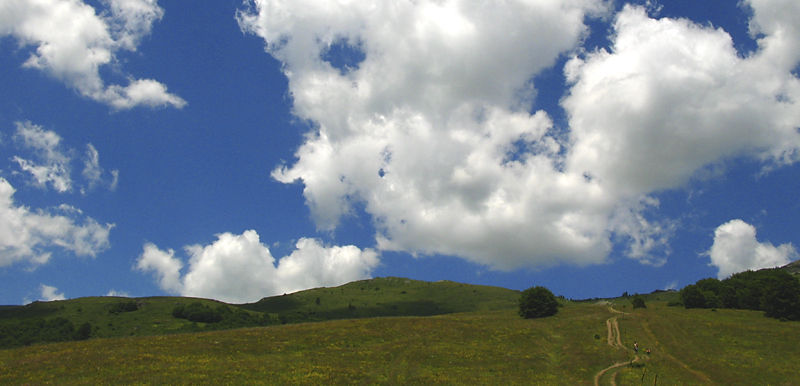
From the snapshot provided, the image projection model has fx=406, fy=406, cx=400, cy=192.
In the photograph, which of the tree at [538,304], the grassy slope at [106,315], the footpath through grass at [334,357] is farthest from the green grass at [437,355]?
the grassy slope at [106,315]

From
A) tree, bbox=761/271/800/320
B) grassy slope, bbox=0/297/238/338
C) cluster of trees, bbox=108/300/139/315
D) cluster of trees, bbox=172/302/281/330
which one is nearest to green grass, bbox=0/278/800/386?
tree, bbox=761/271/800/320

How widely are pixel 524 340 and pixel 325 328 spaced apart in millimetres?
34945

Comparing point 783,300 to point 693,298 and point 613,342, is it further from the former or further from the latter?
point 613,342

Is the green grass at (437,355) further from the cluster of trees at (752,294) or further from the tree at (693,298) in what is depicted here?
the tree at (693,298)

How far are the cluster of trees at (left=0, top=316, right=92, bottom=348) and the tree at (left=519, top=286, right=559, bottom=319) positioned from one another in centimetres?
11180

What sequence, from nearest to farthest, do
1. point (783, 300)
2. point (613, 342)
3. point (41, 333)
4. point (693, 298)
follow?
point (613, 342), point (783, 300), point (693, 298), point (41, 333)

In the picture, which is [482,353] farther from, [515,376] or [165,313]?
[165,313]

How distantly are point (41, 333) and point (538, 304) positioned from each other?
12886 cm

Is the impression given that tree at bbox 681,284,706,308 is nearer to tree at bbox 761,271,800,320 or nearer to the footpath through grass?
tree at bbox 761,271,800,320

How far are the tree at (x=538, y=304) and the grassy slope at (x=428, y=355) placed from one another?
59.1 feet

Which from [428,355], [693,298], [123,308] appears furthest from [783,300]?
[123,308]

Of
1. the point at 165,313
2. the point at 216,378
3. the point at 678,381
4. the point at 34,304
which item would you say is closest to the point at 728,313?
the point at 678,381

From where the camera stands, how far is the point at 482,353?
61.0m

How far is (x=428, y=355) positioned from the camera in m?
59.3
